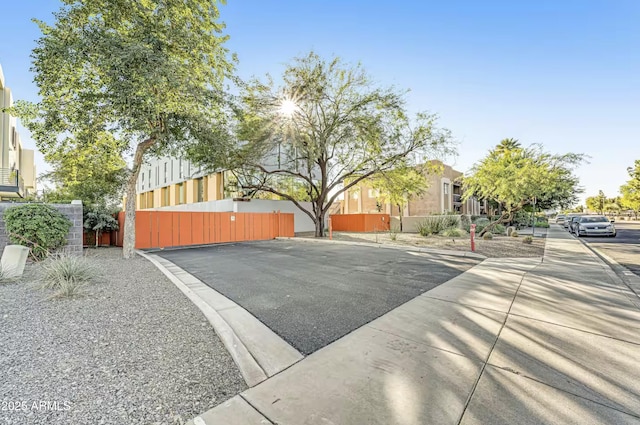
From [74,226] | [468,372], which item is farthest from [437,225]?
[74,226]

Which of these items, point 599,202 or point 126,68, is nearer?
point 126,68

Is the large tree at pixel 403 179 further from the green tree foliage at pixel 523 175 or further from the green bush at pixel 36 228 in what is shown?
the green bush at pixel 36 228

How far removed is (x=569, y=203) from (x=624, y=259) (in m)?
22.8

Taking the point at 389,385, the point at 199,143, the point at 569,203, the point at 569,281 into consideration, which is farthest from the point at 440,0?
the point at 569,203

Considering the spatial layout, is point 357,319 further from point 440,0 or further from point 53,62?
point 440,0

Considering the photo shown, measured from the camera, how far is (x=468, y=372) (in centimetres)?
266

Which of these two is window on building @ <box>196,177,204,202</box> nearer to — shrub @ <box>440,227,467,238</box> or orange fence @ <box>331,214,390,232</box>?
orange fence @ <box>331,214,390,232</box>

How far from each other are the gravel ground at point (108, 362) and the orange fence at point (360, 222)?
24.6m

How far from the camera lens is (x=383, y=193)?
20.9 meters

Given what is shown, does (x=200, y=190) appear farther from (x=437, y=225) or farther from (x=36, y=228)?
(x=437, y=225)

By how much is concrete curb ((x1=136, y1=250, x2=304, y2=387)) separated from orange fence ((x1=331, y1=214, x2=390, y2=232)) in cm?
2414

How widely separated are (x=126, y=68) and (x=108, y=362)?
7.78 metres

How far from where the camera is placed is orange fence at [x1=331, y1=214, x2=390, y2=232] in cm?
2842

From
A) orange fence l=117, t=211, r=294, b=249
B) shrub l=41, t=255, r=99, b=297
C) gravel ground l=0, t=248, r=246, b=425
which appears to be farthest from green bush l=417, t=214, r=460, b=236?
shrub l=41, t=255, r=99, b=297
